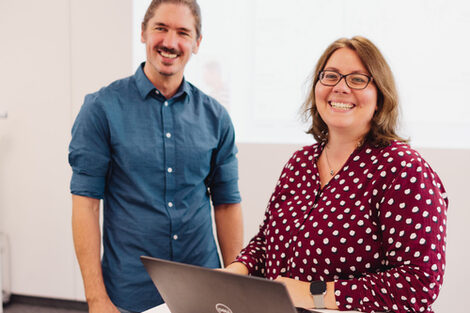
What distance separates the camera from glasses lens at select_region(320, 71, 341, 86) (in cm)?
131

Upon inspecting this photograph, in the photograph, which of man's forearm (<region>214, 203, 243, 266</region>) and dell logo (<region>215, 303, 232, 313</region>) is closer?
dell logo (<region>215, 303, 232, 313</region>)

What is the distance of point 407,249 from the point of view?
105 cm

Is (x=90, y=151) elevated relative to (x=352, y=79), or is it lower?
lower

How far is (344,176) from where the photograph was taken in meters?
1.25

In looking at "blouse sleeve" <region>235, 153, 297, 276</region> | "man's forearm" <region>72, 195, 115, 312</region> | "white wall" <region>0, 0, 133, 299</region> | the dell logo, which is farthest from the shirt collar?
"white wall" <region>0, 0, 133, 299</region>

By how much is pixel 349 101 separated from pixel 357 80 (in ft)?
0.21

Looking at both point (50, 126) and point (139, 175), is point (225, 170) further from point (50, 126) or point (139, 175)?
point (50, 126)

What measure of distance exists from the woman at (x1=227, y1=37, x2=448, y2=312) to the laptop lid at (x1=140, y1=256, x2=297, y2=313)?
1.07 ft

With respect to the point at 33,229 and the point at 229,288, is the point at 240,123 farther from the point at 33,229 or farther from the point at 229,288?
the point at 229,288

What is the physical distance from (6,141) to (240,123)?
5.51ft

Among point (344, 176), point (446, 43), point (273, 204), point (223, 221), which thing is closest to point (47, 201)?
point (223, 221)

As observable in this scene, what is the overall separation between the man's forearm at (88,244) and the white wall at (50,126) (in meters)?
1.38

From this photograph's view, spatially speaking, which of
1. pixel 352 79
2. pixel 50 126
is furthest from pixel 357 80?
pixel 50 126

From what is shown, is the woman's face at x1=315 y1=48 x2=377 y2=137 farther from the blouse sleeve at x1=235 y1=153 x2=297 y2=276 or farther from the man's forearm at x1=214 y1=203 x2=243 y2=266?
the man's forearm at x1=214 y1=203 x2=243 y2=266
